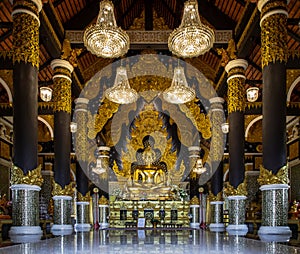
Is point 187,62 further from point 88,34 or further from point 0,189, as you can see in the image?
point 0,189

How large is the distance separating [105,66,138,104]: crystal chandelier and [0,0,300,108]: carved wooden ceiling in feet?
5.74

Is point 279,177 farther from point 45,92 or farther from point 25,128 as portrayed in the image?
point 45,92

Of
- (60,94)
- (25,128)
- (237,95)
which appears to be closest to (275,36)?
(237,95)

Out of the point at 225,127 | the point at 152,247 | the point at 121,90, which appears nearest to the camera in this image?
the point at 152,247

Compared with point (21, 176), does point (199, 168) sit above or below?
below

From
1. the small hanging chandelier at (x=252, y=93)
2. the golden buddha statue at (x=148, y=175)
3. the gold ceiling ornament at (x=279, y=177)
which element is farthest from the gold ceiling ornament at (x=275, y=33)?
the golden buddha statue at (x=148, y=175)

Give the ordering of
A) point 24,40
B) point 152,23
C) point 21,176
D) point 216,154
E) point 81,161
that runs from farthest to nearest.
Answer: point 81,161 < point 216,154 < point 152,23 < point 24,40 < point 21,176

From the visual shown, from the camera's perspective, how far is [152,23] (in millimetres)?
14312

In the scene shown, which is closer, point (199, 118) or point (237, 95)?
point (237, 95)

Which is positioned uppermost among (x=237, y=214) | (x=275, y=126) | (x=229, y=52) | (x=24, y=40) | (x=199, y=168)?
(x=229, y=52)

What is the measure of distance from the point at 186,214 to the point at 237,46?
998 centimetres

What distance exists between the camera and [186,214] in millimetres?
19828

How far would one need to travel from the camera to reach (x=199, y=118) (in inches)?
647

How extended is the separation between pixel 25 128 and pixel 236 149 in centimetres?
651
